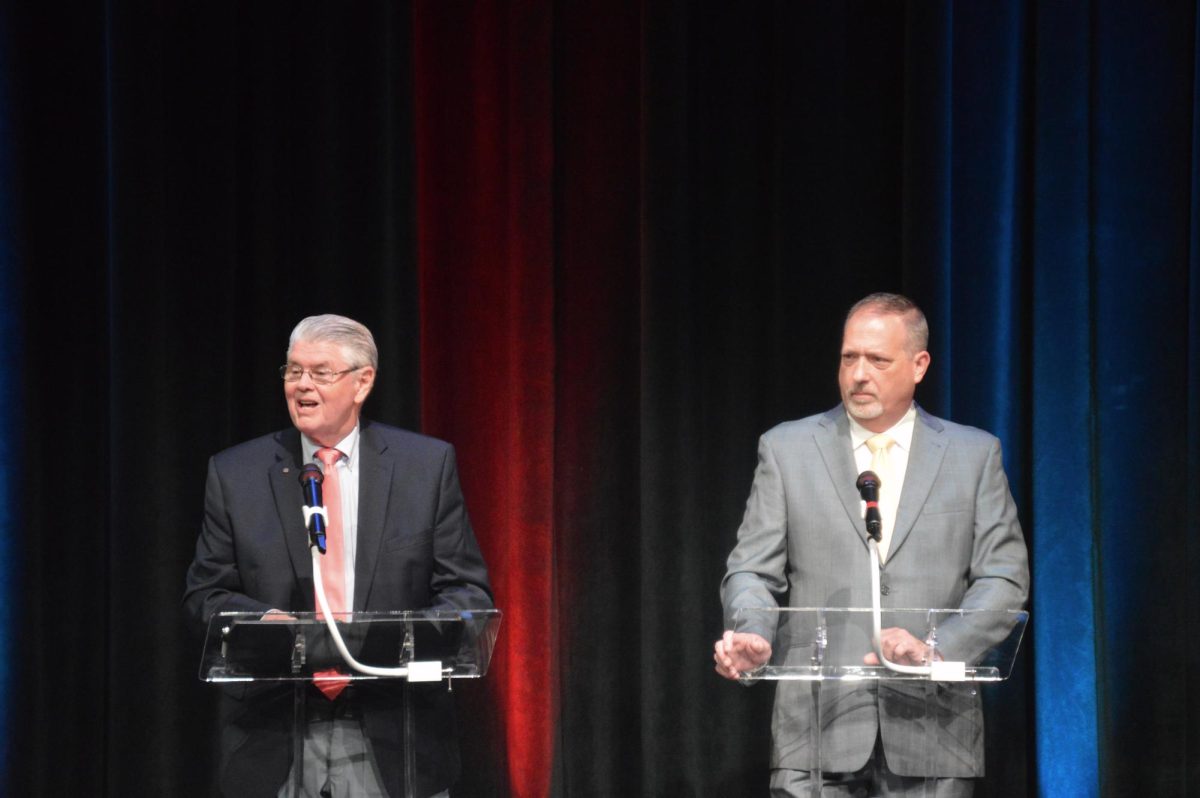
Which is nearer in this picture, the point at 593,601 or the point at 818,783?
the point at 818,783

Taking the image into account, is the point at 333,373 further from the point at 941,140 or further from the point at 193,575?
the point at 941,140

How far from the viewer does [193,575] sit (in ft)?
11.4

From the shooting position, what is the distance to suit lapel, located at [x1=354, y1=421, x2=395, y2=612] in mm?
3484

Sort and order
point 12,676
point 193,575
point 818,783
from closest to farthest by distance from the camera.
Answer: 1. point 818,783
2. point 193,575
3. point 12,676

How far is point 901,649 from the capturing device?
2754 millimetres

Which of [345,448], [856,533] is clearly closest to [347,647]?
[345,448]

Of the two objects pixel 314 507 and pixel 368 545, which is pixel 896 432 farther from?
pixel 314 507

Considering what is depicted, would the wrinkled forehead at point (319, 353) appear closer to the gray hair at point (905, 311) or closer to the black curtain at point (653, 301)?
the black curtain at point (653, 301)

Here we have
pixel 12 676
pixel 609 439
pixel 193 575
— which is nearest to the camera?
pixel 193 575

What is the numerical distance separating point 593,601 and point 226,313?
5.27ft

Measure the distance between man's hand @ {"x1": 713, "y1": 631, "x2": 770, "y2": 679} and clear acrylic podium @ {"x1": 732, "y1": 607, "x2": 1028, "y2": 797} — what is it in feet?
0.05

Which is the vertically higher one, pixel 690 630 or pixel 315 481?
pixel 315 481

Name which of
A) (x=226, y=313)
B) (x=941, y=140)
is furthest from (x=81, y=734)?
(x=941, y=140)

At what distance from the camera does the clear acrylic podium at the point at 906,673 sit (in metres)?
2.78
